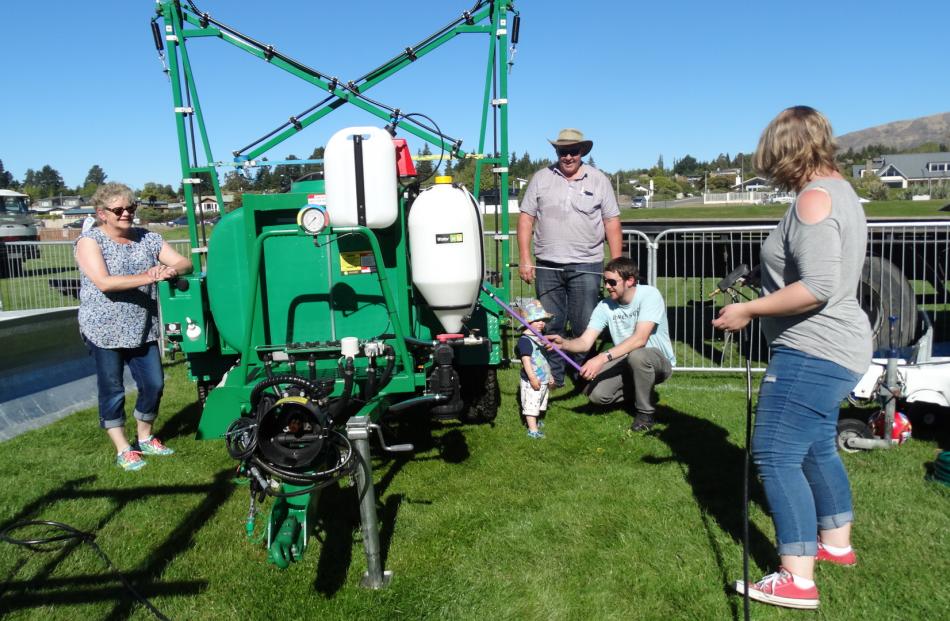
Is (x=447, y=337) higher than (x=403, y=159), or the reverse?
(x=403, y=159)

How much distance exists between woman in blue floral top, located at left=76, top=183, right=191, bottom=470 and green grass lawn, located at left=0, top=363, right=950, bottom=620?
474 millimetres

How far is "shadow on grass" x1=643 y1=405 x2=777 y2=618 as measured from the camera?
351 cm

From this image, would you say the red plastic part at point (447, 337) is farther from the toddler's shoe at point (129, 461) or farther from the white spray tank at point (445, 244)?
the toddler's shoe at point (129, 461)

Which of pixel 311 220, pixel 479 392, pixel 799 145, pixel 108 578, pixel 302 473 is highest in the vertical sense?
pixel 799 145

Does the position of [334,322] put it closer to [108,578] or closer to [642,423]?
[108,578]

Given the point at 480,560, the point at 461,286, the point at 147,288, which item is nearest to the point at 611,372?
the point at 461,286

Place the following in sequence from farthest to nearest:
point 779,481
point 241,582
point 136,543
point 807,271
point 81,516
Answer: point 81,516 < point 136,543 < point 241,582 < point 779,481 < point 807,271

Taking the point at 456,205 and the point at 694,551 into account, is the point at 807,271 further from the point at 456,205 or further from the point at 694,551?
the point at 456,205

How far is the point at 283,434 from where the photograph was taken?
301cm

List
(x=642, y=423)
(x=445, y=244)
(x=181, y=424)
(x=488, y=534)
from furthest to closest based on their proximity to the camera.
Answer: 1. (x=181, y=424)
2. (x=642, y=423)
3. (x=445, y=244)
4. (x=488, y=534)

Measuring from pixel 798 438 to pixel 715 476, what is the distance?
62.6 inches

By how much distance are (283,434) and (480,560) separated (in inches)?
45.9

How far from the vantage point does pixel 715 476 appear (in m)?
4.40

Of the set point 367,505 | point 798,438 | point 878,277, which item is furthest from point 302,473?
point 878,277
